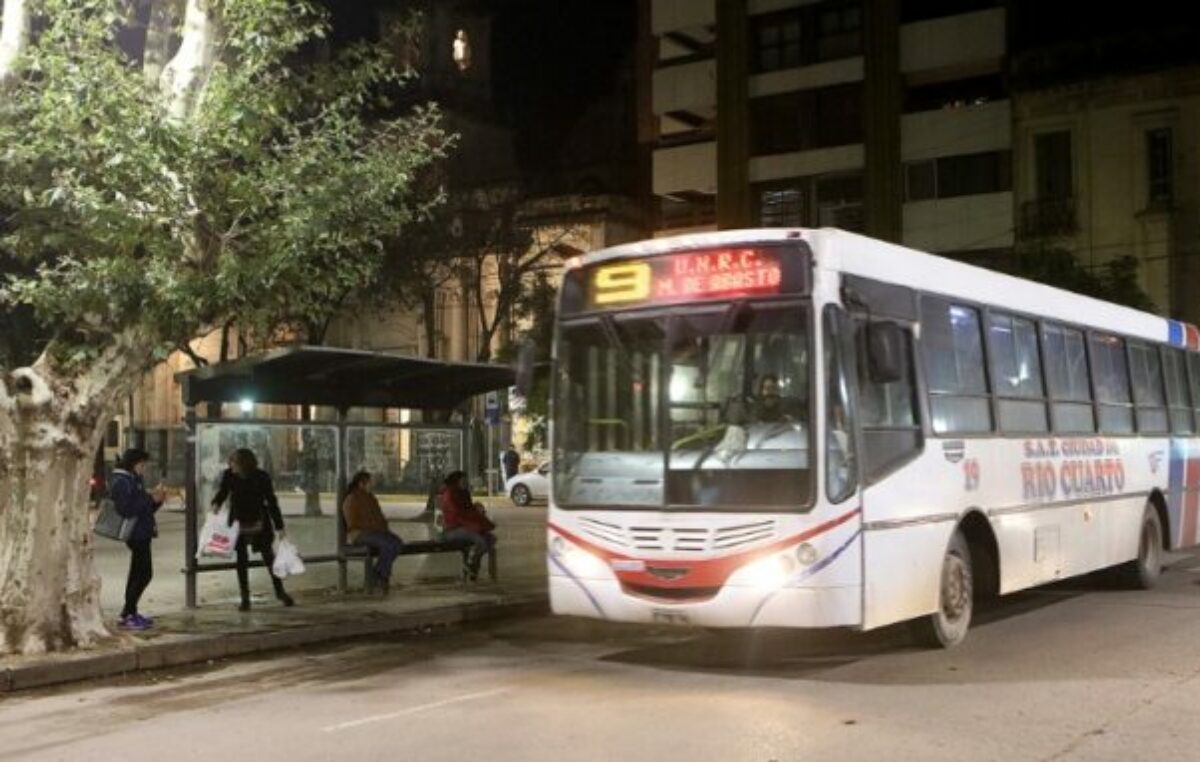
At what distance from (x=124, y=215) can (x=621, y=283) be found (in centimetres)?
408

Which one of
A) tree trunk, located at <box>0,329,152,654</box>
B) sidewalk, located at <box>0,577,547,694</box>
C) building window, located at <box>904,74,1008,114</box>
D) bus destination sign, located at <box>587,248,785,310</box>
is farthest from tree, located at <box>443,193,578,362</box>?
bus destination sign, located at <box>587,248,785,310</box>

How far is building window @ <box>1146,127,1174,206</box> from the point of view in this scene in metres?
32.7

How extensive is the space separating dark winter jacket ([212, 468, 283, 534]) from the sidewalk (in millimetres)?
931

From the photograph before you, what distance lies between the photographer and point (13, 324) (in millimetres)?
26281

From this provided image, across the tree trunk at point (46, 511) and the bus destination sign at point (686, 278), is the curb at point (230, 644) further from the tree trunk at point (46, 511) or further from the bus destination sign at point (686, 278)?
the bus destination sign at point (686, 278)

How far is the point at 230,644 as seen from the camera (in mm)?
10797

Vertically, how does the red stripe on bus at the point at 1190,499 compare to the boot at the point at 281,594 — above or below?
above

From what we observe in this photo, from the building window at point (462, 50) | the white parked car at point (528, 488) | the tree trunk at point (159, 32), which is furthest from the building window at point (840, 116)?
the tree trunk at point (159, 32)

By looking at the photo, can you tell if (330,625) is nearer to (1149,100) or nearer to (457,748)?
(457,748)

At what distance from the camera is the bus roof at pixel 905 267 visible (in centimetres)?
873

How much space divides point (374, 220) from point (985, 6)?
31.3 m

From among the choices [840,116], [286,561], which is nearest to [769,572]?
[286,561]

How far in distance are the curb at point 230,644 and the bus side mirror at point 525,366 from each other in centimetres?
333

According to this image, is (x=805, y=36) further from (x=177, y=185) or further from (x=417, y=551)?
(x=177, y=185)
